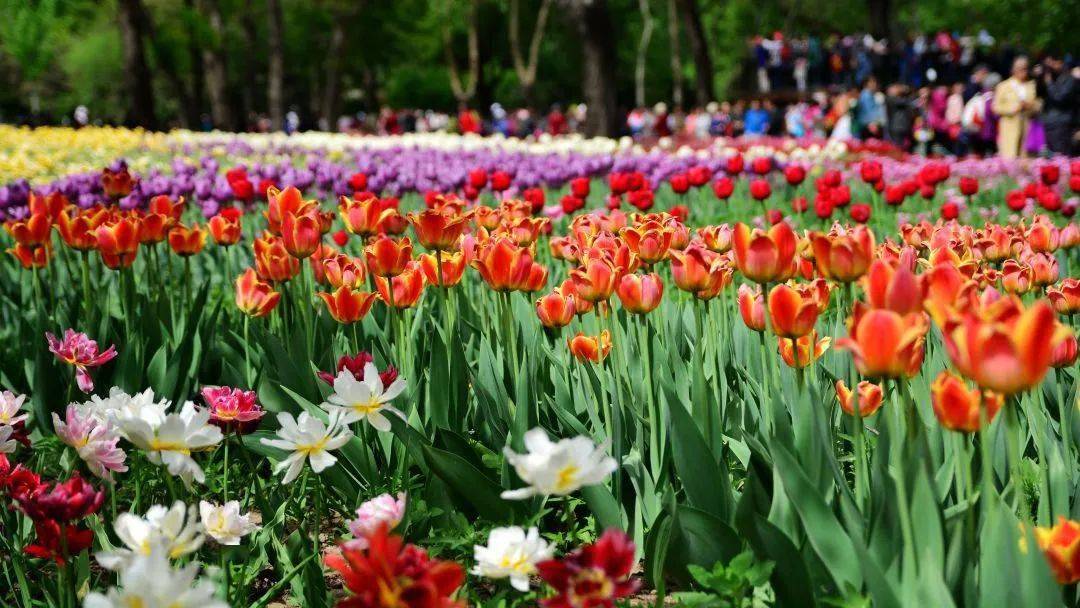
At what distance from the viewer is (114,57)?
4562 cm

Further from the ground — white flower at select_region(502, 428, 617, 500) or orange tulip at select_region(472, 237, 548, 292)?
orange tulip at select_region(472, 237, 548, 292)

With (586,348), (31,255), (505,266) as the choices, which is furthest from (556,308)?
(31,255)

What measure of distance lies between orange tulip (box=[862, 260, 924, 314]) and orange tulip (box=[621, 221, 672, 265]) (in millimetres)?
1206

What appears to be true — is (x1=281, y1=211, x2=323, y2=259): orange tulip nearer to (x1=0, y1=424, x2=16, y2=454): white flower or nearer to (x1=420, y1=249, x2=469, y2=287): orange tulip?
(x1=420, y1=249, x2=469, y2=287): orange tulip

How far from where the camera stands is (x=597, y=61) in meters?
16.5

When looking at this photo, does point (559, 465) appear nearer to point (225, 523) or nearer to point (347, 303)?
point (225, 523)

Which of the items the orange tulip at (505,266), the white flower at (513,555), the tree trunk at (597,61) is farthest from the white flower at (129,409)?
the tree trunk at (597,61)

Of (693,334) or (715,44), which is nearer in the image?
(693,334)

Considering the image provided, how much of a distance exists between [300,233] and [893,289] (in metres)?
1.93

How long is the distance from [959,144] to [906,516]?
18818 mm

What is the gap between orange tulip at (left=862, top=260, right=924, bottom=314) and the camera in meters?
1.57

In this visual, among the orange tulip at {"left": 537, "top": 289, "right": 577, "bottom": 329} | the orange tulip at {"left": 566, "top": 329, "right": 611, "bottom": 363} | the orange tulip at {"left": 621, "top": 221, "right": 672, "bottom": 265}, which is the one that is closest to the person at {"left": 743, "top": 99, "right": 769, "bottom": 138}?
the orange tulip at {"left": 621, "top": 221, "right": 672, "bottom": 265}

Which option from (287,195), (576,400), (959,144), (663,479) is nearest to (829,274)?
(663,479)

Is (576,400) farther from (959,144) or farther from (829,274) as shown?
(959,144)
